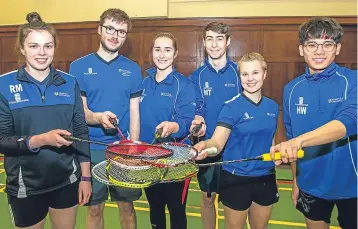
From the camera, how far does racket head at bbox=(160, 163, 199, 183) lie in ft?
6.81

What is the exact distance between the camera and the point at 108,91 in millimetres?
2916

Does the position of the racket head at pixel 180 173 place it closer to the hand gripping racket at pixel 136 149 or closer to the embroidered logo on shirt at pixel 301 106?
the hand gripping racket at pixel 136 149

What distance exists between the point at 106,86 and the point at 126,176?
42.3 inches

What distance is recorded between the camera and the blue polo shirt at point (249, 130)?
8.60 ft

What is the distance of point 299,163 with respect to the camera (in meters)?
2.55

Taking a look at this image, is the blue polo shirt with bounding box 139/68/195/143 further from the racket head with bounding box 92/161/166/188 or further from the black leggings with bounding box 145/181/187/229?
the racket head with bounding box 92/161/166/188

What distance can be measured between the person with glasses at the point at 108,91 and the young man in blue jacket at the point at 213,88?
654 mm

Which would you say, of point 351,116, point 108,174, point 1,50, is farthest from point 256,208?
point 1,50

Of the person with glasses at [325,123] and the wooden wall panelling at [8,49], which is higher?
the wooden wall panelling at [8,49]


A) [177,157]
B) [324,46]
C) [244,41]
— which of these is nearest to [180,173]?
[177,157]

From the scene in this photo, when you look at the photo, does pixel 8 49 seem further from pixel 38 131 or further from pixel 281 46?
pixel 38 131

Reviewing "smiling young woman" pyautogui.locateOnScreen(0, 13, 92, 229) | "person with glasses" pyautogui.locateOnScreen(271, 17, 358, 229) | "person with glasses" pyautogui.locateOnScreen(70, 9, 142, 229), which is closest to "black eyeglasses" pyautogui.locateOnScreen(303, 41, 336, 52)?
"person with glasses" pyautogui.locateOnScreen(271, 17, 358, 229)

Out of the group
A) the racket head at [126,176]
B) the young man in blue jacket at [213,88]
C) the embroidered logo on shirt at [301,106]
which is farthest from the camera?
the young man in blue jacket at [213,88]

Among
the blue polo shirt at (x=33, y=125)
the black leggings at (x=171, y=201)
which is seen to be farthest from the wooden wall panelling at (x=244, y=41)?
the blue polo shirt at (x=33, y=125)
